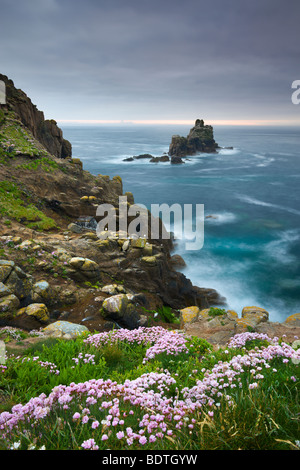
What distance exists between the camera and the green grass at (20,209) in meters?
18.5

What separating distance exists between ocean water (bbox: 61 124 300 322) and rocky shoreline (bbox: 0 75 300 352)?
20.7ft

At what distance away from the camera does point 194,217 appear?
5694cm

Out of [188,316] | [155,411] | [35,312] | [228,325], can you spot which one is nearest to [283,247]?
[188,316]

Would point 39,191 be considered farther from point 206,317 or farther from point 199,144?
point 199,144

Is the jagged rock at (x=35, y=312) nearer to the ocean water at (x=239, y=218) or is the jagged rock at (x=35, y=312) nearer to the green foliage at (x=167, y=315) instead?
the green foliage at (x=167, y=315)

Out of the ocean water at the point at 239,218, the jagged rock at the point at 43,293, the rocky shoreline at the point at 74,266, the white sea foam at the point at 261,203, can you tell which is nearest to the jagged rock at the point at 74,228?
the rocky shoreline at the point at 74,266

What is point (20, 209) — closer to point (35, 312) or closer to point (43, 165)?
point (43, 165)

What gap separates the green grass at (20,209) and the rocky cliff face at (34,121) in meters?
16.9

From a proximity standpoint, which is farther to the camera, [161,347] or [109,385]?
[161,347]

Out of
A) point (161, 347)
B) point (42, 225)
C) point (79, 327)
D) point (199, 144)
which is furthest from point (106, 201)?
point (199, 144)

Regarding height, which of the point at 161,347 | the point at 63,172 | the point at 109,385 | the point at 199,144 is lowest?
the point at 161,347

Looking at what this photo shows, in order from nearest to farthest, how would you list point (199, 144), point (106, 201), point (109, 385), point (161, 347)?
point (109, 385) < point (161, 347) < point (106, 201) < point (199, 144)

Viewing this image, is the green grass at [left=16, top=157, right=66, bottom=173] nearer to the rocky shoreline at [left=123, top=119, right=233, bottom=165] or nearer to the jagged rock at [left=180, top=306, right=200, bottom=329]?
the jagged rock at [left=180, top=306, right=200, bottom=329]

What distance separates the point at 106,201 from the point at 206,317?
626 inches
